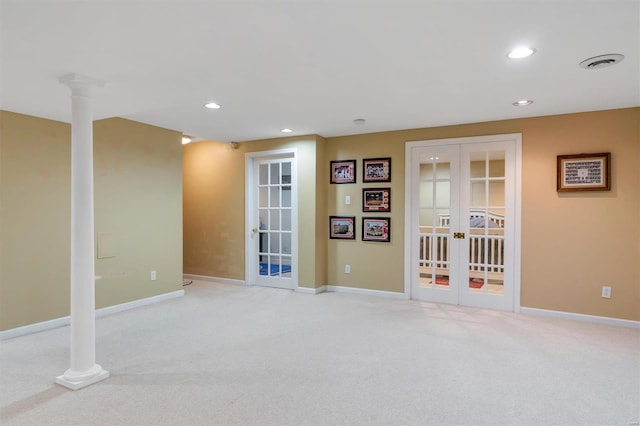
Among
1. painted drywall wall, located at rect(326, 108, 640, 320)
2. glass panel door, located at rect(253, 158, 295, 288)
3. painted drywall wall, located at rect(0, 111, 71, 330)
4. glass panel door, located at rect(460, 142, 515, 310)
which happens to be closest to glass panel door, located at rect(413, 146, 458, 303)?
glass panel door, located at rect(460, 142, 515, 310)

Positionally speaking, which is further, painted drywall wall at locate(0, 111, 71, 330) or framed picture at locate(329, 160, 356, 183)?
framed picture at locate(329, 160, 356, 183)

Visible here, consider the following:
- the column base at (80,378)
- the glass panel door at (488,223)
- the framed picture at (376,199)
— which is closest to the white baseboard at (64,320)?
the column base at (80,378)

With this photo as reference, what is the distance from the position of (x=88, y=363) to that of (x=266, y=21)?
2601 mm

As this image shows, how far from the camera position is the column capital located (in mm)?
2730

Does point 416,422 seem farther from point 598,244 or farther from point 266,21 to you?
point 598,244

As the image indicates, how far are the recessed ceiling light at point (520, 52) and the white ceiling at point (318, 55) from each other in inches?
2.1

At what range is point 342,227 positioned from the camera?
5469 millimetres

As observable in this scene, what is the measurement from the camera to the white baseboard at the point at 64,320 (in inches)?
140

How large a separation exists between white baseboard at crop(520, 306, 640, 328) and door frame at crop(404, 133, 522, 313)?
6.0 inches

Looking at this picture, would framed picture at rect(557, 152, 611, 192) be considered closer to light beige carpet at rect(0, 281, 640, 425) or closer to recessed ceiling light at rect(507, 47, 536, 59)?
light beige carpet at rect(0, 281, 640, 425)

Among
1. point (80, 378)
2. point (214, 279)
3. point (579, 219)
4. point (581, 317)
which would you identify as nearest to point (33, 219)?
point (80, 378)

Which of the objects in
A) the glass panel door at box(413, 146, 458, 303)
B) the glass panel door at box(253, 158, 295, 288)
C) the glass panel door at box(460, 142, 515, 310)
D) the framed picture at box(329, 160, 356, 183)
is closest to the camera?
the glass panel door at box(460, 142, 515, 310)

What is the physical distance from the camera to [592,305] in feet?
13.2

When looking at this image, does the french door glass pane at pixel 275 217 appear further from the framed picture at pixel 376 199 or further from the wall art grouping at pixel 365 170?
the framed picture at pixel 376 199
